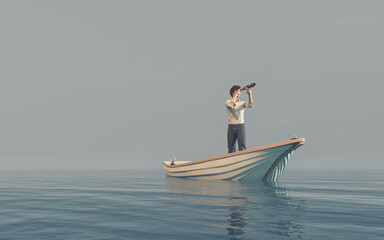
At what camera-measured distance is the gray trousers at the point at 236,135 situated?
12102mm

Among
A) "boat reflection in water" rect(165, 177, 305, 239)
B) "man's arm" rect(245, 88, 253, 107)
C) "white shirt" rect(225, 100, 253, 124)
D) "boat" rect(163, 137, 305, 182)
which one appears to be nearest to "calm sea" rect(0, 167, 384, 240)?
"boat reflection in water" rect(165, 177, 305, 239)

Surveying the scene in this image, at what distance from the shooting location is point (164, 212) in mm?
5555

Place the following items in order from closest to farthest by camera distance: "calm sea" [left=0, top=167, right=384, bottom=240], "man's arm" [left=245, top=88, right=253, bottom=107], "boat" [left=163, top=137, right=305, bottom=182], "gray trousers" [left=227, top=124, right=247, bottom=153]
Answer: "calm sea" [left=0, top=167, right=384, bottom=240] < "boat" [left=163, top=137, right=305, bottom=182] < "man's arm" [left=245, top=88, right=253, bottom=107] < "gray trousers" [left=227, top=124, right=247, bottom=153]

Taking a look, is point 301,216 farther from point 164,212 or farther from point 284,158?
point 284,158

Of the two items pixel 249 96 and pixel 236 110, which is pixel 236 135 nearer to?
pixel 236 110

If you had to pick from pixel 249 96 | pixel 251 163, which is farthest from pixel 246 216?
pixel 249 96

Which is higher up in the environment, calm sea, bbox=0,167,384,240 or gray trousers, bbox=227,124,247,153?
gray trousers, bbox=227,124,247,153

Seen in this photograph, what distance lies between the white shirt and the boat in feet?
4.90

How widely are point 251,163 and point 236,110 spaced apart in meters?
2.22

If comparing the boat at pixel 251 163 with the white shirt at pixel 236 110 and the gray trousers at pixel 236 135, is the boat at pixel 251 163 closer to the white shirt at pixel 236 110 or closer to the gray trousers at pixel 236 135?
the gray trousers at pixel 236 135

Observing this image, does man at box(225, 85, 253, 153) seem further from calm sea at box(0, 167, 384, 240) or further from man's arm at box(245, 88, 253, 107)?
calm sea at box(0, 167, 384, 240)

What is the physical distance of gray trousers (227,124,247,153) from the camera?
1210 cm

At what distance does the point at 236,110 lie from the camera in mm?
12070

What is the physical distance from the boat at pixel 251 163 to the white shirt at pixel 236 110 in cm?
149
